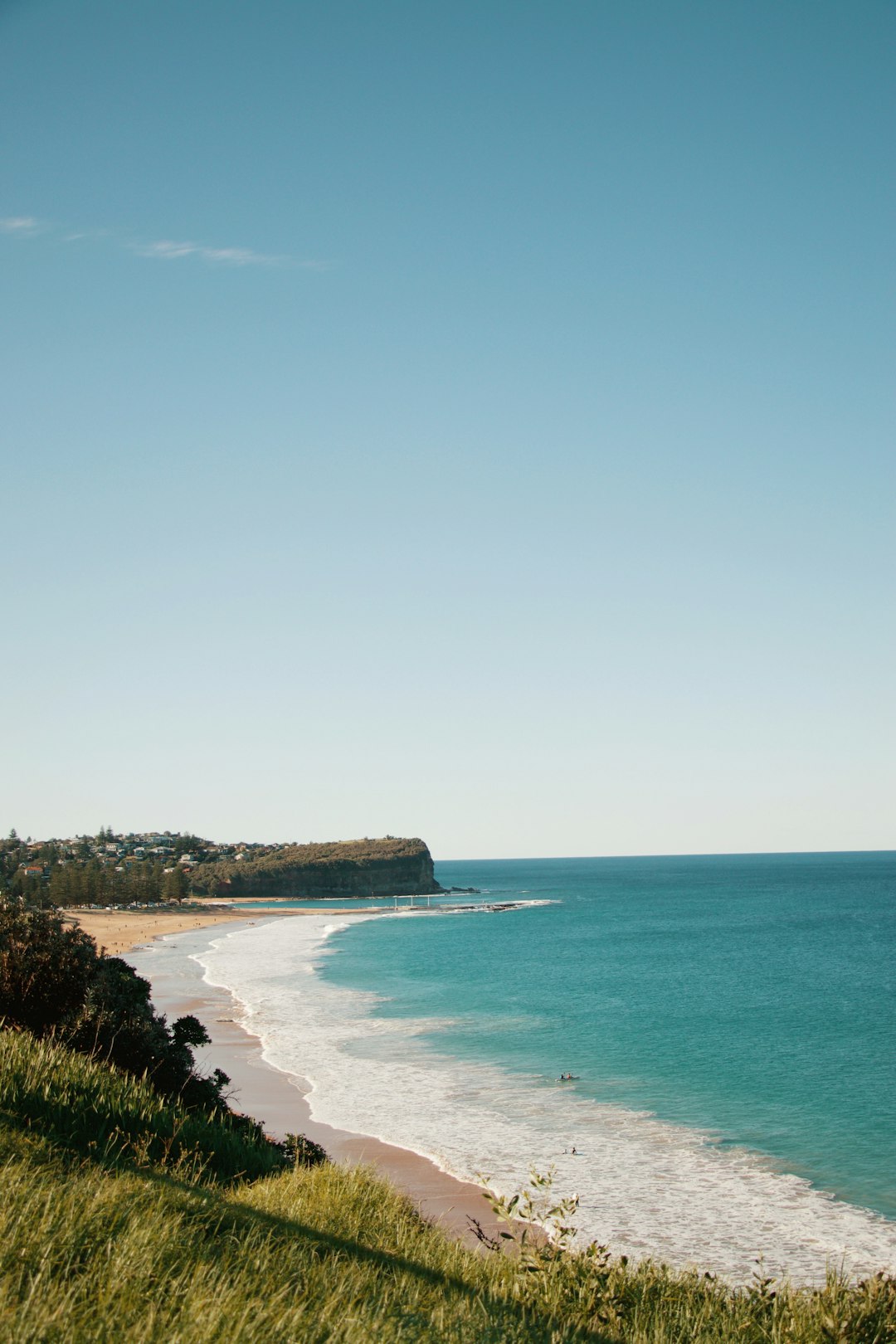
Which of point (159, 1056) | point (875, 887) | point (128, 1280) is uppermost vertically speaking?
point (128, 1280)

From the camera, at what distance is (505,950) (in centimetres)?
7694

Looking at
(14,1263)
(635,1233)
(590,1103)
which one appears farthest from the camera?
(590,1103)

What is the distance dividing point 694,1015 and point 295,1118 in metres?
25.2

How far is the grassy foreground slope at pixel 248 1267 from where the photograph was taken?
18.4 feet

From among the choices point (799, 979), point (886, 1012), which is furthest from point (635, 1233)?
point (799, 979)

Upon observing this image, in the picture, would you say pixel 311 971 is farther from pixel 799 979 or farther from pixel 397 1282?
pixel 397 1282

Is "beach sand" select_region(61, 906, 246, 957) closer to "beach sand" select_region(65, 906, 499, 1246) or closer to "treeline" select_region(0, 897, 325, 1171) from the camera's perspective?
"beach sand" select_region(65, 906, 499, 1246)

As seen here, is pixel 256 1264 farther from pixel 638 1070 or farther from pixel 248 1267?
pixel 638 1070

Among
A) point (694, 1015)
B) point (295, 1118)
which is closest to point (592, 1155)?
point (295, 1118)

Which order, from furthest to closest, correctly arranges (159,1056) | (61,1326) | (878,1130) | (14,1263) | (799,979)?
1. (799,979)
2. (878,1130)
3. (159,1056)
4. (14,1263)
5. (61,1326)

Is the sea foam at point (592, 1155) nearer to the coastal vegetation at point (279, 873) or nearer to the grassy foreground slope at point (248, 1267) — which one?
the grassy foreground slope at point (248, 1267)

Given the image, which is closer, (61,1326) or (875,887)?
(61,1326)

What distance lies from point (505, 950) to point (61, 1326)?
7455 centimetres

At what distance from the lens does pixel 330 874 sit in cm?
18738
